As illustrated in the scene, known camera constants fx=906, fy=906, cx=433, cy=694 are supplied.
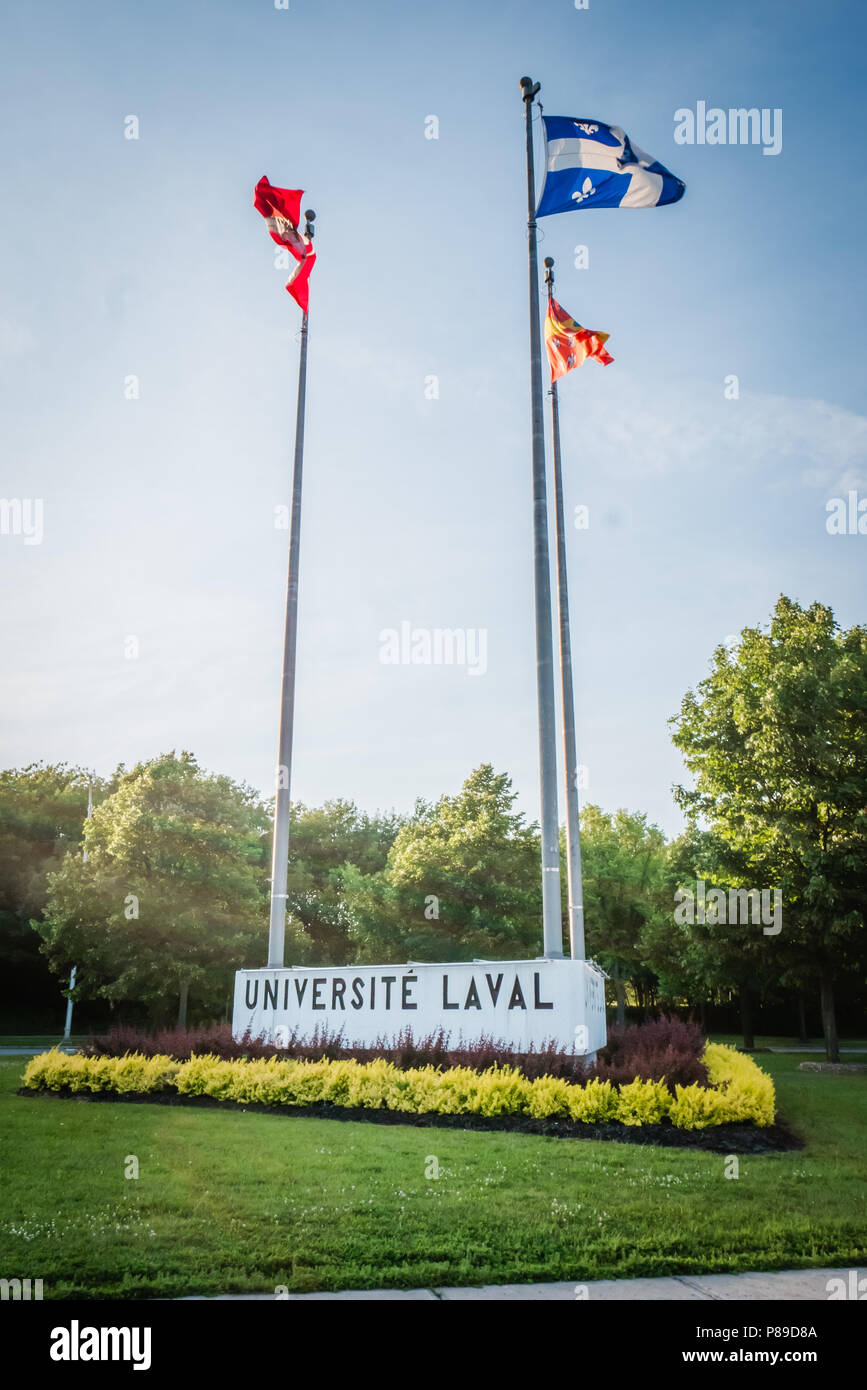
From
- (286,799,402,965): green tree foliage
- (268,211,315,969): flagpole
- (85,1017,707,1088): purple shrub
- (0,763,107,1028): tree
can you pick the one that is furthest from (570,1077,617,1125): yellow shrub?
(0,763,107,1028): tree

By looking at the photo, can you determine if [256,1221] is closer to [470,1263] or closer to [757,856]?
[470,1263]

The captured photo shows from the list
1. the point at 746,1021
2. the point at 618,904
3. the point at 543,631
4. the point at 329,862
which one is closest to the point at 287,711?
the point at 543,631

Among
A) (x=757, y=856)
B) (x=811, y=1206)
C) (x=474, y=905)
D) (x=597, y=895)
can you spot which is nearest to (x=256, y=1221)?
(x=811, y=1206)

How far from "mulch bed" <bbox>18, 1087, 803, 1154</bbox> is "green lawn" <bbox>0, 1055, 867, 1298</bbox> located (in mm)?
478

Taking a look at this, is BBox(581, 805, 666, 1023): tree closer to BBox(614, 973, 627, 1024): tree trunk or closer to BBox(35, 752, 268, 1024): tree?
BBox(614, 973, 627, 1024): tree trunk

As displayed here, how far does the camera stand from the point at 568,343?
18.9 meters

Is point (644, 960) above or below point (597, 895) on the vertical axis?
below

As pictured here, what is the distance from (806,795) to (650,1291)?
22.4 m

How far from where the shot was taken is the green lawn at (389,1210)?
5.52 meters

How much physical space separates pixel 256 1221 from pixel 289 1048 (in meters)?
9.26

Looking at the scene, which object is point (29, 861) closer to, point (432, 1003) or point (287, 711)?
point (287, 711)

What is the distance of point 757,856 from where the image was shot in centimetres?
2666

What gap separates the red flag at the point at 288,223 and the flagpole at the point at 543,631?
205 inches

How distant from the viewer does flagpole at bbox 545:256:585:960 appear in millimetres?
19641
